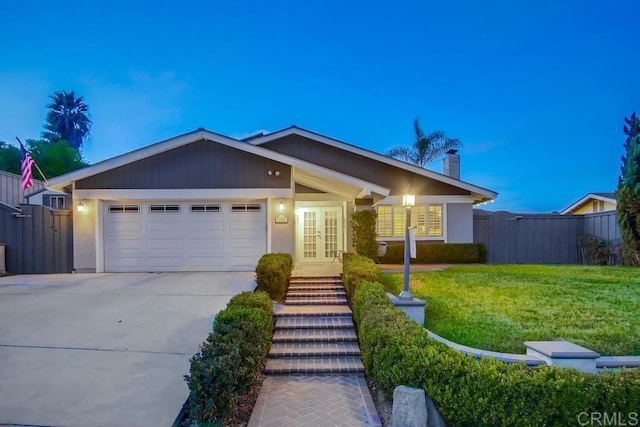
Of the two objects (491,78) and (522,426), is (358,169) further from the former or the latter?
(491,78)

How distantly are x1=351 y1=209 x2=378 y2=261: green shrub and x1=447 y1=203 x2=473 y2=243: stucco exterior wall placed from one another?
4063mm

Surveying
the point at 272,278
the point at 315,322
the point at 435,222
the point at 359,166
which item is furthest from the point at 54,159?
the point at 315,322

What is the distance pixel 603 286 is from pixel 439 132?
1665 cm

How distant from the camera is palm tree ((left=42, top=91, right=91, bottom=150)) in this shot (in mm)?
43000

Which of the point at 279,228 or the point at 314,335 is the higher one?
the point at 279,228

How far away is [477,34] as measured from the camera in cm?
2422

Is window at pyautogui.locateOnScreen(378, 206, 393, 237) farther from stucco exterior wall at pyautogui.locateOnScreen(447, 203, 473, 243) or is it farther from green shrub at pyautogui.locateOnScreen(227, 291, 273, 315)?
green shrub at pyautogui.locateOnScreen(227, 291, 273, 315)

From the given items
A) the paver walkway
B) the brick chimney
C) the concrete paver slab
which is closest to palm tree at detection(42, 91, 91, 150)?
the brick chimney

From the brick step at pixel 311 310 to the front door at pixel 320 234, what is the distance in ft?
17.8

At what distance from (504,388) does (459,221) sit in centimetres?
1178

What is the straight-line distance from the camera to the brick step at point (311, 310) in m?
7.24

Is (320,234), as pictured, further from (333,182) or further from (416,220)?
(416,220)

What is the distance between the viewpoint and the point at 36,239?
11.5m

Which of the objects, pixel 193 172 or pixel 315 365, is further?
pixel 193 172
